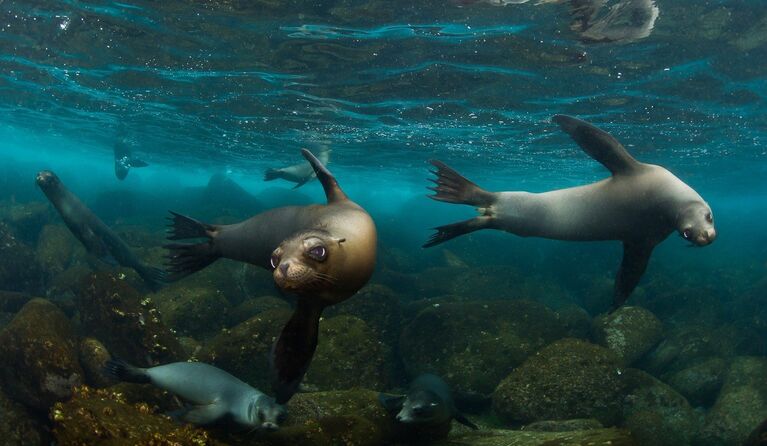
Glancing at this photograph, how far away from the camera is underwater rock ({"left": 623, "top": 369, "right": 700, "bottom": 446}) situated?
639 cm

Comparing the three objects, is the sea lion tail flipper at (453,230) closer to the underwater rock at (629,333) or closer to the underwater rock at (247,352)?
the underwater rock at (247,352)

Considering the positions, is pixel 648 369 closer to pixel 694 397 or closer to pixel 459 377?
pixel 694 397

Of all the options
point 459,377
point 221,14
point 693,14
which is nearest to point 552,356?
point 459,377

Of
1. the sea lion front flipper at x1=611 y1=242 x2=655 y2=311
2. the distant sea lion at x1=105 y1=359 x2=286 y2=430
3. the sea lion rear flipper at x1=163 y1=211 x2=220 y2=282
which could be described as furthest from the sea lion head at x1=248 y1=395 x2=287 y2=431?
the sea lion front flipper at x1=611 y1=242 x2=655 y2=311

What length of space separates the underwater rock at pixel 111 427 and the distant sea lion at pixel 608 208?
2.95m

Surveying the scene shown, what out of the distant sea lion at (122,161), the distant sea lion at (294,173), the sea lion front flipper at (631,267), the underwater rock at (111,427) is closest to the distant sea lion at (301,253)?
the underwater rock at (111,427)

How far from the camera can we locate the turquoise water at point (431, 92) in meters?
9.64

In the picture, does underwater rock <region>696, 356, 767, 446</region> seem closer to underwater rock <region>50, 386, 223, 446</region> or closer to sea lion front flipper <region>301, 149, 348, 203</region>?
sea lion front flipper <region>301, 149, 348, 203</region>

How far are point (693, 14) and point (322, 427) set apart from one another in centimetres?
937

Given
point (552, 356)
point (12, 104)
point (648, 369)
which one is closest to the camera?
point (552, 356)

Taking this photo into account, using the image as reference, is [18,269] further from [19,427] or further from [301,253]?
[301,253]

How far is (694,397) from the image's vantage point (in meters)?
→ 8.74

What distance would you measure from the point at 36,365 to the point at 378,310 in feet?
17.8

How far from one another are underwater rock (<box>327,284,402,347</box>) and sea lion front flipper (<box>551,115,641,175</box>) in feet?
17.4
